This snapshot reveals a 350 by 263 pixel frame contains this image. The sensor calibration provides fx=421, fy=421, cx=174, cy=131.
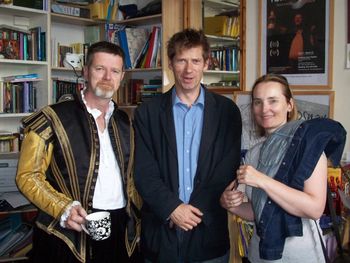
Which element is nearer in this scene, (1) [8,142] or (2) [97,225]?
(2) [97,225]

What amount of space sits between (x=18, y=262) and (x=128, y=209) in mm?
2031

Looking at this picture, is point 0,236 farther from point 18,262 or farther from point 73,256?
point 73,256

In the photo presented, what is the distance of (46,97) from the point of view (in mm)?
3576

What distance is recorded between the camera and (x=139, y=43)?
3.78 m

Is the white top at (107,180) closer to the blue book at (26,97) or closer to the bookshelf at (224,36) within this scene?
the bookshelf at (224,36)

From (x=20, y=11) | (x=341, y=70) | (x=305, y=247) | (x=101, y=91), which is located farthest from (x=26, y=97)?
(x=305, y=247)

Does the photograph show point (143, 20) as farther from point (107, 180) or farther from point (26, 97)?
point (107, 180)

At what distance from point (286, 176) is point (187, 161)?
0.48m

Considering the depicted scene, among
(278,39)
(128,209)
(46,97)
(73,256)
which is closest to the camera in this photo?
(73,256)

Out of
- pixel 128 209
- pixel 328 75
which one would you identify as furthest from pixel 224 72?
pixel 128 209

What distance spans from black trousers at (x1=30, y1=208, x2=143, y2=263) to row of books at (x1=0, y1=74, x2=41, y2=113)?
2059 mm

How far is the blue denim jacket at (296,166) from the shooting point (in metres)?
1.31

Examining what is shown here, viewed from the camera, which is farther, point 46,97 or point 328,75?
point 46,97

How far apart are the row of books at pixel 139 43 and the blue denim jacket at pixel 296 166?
2416mm
